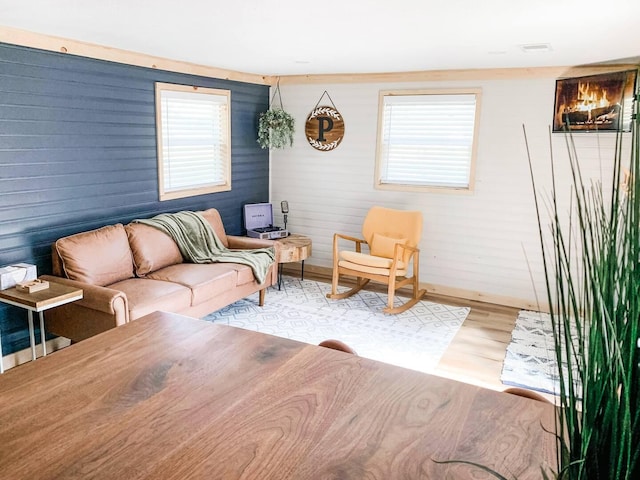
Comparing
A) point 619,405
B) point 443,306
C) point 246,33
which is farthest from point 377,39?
point 619,405

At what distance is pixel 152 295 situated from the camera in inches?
149

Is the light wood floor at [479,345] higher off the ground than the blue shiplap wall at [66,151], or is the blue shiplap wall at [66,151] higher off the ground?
the blue shiplap wall at [66,151]

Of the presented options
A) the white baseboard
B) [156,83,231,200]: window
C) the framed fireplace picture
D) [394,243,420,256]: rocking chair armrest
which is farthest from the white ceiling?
the white baseboard

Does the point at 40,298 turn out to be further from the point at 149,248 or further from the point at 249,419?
the point at 249,419

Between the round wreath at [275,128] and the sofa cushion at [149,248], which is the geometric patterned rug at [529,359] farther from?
the round wreath at [275,128]

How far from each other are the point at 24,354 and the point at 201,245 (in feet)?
5.65

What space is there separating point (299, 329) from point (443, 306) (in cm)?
164

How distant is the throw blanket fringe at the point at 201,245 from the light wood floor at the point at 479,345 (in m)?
1.83

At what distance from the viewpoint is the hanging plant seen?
19.8ft

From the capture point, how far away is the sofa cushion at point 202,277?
4160 mm

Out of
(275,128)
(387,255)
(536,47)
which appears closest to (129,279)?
(387,255)

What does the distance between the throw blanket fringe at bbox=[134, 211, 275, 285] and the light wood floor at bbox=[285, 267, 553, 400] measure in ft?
6.01

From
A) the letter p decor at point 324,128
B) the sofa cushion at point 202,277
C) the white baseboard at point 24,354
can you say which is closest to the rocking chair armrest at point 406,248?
the sofa cushion at point 202,277

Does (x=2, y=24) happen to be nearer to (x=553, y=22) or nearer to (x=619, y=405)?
(x=553, y=22)
